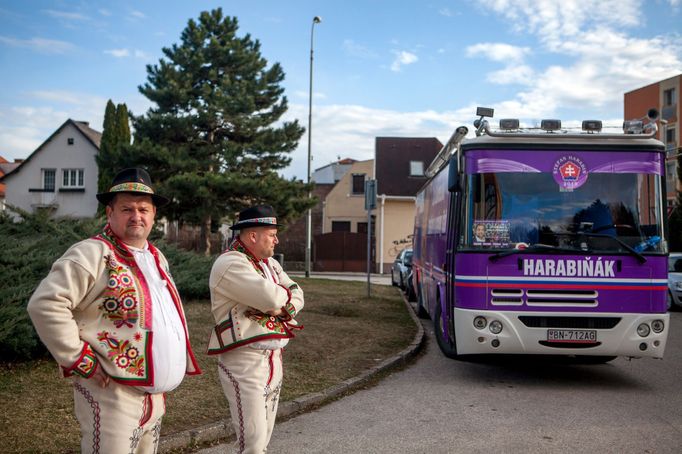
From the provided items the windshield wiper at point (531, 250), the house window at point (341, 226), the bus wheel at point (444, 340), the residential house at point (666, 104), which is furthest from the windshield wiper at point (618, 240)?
the residential house at point (666, 104)

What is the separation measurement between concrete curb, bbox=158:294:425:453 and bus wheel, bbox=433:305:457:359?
59 centimetres

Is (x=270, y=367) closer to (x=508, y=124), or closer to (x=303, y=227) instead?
(x=508, y=124)

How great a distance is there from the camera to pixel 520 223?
8.41 m

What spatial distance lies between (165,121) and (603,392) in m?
22.5

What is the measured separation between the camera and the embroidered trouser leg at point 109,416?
320 cm

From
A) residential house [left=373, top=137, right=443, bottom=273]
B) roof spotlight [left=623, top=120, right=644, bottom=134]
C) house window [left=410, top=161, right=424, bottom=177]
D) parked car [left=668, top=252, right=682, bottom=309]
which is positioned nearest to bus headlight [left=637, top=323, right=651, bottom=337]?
roof spotlight [left=623, top=120, right=644, bottom=134]

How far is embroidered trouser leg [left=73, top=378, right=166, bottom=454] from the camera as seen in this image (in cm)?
320

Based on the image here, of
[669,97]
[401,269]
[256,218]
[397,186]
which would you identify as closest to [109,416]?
[256,218]

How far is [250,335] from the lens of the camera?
13.5 ft

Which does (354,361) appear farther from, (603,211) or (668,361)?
(668,361)

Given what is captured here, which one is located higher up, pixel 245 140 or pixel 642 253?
pixel 245 140

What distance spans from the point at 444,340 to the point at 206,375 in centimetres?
343

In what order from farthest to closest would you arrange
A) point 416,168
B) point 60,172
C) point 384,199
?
point 60,172
point 416,168
point 384,199

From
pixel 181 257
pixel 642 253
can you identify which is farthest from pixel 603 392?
pixel 181 257
